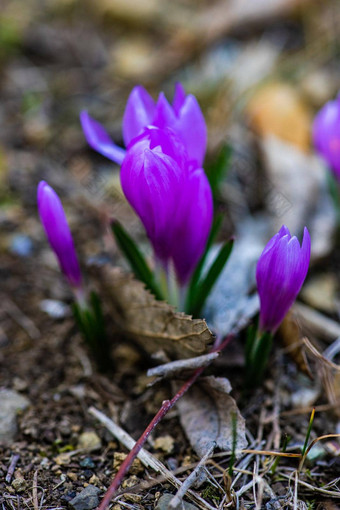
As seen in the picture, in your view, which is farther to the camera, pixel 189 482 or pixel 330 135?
pixel 330 135

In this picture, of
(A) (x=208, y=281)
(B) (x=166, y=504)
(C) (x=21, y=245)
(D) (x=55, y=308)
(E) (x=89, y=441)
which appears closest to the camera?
(B) (x=166, y=504)

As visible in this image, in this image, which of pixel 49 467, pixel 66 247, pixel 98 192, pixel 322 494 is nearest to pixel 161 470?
pixel 49 467

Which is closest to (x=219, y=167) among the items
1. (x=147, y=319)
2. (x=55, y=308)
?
(x=147, y=319)

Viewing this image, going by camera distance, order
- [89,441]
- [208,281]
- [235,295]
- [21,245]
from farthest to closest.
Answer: [21,245] < [235,295] < [208,281] < [89,441]

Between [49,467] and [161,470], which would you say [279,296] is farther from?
[49,467]

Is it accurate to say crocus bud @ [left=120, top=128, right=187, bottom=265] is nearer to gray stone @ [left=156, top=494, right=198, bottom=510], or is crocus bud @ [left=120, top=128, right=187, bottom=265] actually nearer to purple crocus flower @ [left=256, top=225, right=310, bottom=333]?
purple crocus flower @ [left=256, top=225, right=310, bottom=333]

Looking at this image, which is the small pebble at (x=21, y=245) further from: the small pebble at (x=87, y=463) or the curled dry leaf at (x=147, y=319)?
the small pebble at (x=87, y=463)

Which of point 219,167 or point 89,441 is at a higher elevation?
point 219,167

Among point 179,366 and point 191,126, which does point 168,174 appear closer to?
point 191,126
